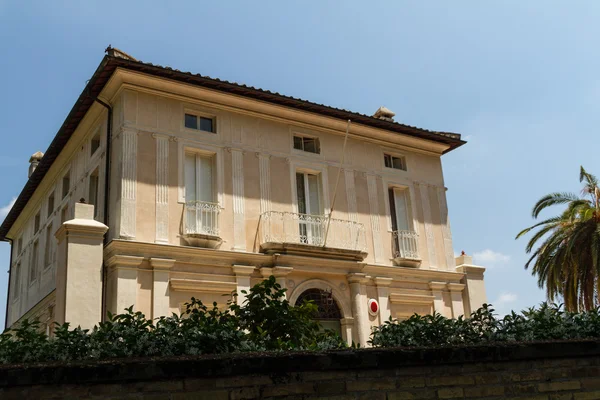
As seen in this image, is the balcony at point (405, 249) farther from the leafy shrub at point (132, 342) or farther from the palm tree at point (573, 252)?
the leafy shrub at point (132, 342)

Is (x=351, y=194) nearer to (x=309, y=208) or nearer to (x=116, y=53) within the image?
(x=309, y=208)

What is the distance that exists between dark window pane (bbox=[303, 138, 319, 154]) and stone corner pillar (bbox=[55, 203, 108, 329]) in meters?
6.74

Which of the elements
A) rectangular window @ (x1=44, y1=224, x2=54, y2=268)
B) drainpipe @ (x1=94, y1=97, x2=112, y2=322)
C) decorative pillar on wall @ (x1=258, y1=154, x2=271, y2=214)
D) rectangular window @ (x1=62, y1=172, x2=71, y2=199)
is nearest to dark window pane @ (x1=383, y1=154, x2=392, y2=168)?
decorative pillar on wall @ (x1=258, y1=154, x2=271, y2=214)

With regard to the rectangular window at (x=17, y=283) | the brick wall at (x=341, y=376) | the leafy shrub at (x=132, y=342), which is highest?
the rectangular window at (x=17, y=283)

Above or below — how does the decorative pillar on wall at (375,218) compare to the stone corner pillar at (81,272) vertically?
above

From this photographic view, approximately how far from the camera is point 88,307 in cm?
1454

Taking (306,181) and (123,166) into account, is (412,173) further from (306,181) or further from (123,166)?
(123,166)

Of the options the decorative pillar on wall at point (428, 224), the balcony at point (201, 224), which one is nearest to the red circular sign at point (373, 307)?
the decorative pillar on wall at point (428, 224)

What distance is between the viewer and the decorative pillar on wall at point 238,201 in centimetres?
1669

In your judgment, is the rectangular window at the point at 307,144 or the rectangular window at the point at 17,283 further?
the rectangular window at the point at 17,283

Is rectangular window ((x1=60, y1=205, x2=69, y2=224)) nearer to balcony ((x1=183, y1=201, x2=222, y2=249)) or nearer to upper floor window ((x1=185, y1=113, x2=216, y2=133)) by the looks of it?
upper floor window ((x1=185, y1=113, x2=216, y2=133))

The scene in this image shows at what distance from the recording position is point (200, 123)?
1733 cm

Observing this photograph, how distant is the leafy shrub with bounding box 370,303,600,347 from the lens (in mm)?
7219

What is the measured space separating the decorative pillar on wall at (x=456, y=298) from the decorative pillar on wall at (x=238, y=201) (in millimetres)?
7395
